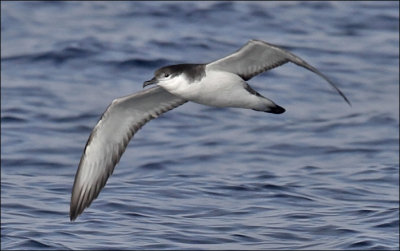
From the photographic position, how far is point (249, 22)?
2475cm

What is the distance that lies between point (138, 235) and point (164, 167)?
3.44m

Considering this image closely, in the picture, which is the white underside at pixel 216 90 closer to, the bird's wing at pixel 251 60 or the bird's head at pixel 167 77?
the bird's head at pixel 167 77

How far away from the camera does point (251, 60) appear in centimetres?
1142

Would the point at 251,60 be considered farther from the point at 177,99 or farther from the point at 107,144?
the point at 107,144

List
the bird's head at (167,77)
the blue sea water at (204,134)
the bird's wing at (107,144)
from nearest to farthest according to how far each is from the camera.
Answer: the bird's head at (167,77) → the bird's wing at (107,144) → the blue sea water at (204,134)

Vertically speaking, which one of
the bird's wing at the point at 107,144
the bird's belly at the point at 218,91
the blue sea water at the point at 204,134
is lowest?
the blue sea water at the point at 204,134

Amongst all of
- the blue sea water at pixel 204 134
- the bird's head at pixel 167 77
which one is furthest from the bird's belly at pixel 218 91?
the blue sea water at pixel 204 134

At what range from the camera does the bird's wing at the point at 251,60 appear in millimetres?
11031

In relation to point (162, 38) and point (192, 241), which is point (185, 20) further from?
point (192, 241)

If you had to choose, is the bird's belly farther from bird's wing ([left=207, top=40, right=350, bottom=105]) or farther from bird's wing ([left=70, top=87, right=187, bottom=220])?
bird's wing ([left=70, top=87, right=187, bottom=220])

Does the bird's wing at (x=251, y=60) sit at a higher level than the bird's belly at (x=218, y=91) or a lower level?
higher

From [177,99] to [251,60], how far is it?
54.4 inches

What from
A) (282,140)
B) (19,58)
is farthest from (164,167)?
(19,58)

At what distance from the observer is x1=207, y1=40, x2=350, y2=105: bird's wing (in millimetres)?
11031
